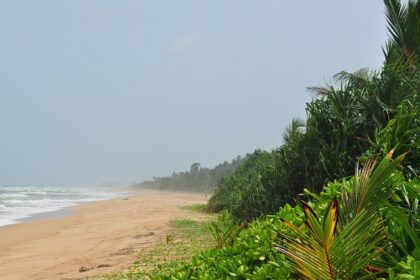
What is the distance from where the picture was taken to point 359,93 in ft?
25.7

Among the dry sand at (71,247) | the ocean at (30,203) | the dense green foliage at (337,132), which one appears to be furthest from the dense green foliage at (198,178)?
the dense green foliage at (337,132)

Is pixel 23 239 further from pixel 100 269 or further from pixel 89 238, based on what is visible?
pixel 100 269

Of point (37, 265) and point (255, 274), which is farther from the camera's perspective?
point (37, 265)

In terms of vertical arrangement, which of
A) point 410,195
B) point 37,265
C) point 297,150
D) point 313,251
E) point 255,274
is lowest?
point 37,265

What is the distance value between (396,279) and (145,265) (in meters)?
6.98

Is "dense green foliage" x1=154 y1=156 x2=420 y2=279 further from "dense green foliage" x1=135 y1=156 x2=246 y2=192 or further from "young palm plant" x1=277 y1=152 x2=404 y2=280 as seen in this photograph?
"dense green foliage" x1=135 y1=156 x2=246 y2=192

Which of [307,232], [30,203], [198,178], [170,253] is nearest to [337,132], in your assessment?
[170,253]

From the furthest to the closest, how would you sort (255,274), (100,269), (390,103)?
1. (100,269)
2. (390,103)
3. (255,274)

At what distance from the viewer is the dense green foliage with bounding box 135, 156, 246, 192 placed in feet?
165

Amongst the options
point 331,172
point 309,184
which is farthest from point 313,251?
point 309,184

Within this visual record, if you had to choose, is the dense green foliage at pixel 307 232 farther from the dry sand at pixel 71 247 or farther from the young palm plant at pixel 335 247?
the dry sand at pixel 71 247

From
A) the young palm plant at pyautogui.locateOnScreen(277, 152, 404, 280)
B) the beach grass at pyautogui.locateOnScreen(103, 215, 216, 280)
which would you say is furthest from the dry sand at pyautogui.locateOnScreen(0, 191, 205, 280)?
the young palm plant at pyautogui.locateOnScreen(277, 152, 404, 280)

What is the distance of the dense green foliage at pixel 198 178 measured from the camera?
165 ft

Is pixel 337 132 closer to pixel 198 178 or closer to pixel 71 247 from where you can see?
pixel 71 247
